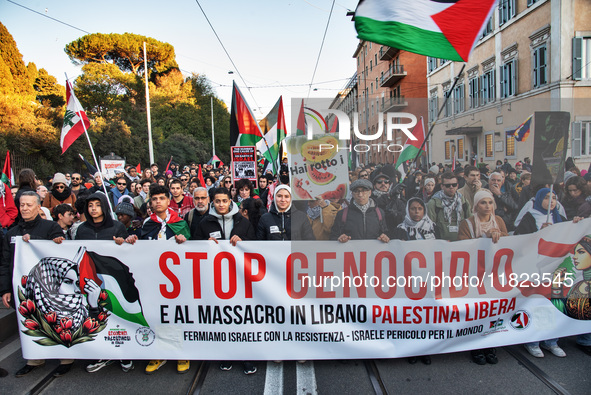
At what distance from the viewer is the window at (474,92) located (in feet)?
78.2

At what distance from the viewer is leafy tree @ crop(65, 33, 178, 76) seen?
44.9 metres

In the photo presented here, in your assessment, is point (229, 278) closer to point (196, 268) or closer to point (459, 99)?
point (196, 268)

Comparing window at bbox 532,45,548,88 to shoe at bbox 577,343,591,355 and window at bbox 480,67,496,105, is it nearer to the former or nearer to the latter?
window at bbox 480,67,496,105

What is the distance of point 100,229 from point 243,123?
425cm

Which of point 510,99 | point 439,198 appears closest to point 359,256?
point 439,198

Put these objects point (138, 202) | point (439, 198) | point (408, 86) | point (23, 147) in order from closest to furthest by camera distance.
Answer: point (439, 198) < point (138, 202) < point (23, 147) < point (408, 86)

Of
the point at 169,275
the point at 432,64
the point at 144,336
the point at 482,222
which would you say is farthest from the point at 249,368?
the point at 432,64

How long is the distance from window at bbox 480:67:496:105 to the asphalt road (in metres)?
21.4

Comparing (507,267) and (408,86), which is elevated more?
(408,86)

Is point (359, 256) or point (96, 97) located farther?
point (96, 97)

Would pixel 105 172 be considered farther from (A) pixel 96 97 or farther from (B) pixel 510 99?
(A) pixel 96 97

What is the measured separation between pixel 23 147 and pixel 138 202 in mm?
14127

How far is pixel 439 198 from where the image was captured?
507 cm

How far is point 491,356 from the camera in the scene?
12.0ft
